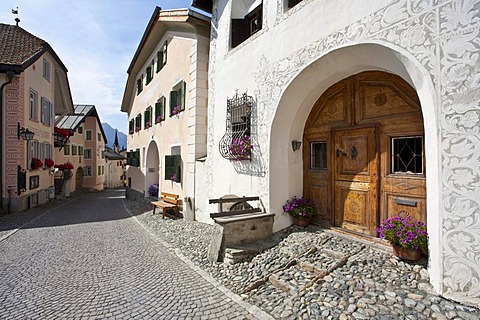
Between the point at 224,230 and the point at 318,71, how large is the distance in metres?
3.44

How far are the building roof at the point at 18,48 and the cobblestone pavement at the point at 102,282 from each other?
7942mm

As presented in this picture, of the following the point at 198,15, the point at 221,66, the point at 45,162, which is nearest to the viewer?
the point at 221,66

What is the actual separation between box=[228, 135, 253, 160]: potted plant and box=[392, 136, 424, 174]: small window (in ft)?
9.66

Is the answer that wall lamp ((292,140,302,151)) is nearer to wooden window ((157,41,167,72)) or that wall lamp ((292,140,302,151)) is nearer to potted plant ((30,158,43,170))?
wooden window ((157,41,167,72))

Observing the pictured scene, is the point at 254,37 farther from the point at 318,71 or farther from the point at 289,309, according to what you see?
the point at 289,309

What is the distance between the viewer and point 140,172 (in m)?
16.2

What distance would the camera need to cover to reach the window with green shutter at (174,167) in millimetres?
10117

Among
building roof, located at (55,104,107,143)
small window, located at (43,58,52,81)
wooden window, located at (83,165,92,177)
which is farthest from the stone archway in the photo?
wooden window, located at (83,165,92,177)

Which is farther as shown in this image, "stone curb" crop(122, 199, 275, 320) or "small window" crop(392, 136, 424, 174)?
"small window" crop(392, 136, 424, 174)

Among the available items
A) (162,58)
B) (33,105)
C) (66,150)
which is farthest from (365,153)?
(66,150)

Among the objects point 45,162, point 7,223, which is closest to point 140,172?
point 45,162

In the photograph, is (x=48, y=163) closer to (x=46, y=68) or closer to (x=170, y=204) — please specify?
(x=46, y=68)

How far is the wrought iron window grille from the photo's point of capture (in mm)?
6188

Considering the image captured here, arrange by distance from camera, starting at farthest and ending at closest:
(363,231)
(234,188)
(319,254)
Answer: (234,188) → (363,231) → (319,254)
